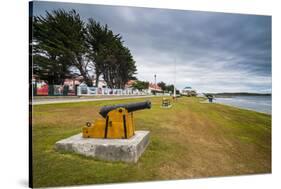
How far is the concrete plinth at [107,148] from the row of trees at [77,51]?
949 millimetres

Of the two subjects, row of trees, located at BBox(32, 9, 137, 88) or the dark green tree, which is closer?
row of trees, located at BBox(32, 9, 137, 88)

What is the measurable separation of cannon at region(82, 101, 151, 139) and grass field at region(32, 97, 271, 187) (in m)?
0.29

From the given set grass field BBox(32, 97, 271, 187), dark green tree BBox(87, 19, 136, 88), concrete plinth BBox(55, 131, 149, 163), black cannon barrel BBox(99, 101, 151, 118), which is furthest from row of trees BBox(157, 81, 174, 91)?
concrete plinth BBox(55, 131, 149, 163)

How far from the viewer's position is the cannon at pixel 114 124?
5367 mm

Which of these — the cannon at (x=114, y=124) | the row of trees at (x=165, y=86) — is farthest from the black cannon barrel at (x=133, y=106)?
the row of trees at (x=165, y=86)

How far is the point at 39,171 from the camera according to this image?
515 cm

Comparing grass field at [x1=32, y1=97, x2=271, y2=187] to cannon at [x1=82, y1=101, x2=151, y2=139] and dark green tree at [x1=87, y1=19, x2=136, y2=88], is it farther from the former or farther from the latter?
dark green tree at [x1=87, y1=19, x2=136, y2=88]

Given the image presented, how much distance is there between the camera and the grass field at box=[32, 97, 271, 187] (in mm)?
5207

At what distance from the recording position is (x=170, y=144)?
6.01 metres

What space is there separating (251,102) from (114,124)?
270cm

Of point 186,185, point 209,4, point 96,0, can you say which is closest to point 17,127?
point 96,0

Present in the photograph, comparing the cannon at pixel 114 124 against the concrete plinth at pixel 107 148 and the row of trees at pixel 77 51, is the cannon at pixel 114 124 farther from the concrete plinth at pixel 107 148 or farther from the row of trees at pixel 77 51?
the row of trees at pixel 77 51

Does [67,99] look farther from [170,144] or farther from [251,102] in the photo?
[251,102]

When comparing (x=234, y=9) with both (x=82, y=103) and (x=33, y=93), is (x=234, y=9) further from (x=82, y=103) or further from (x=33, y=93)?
(x=33, y=93)
